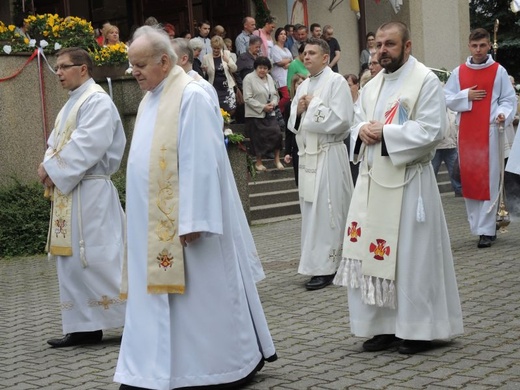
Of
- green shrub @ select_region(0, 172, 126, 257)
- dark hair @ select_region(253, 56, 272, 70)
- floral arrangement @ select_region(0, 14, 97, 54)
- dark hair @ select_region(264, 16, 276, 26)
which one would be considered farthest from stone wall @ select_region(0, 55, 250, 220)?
dark hair @ select_region(264, 16, 276, 26)

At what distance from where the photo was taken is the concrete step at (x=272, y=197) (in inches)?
616

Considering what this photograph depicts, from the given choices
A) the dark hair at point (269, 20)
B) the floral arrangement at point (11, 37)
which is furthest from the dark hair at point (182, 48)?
the dark hair at point (269, 20)

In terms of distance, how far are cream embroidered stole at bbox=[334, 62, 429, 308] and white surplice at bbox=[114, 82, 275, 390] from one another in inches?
39.9

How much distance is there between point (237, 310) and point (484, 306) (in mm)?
2789

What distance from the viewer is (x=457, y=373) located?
602 centimetres

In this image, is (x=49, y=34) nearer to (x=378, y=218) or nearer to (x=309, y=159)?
(x=309, y=159)

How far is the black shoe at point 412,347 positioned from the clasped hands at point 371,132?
50.8 inches

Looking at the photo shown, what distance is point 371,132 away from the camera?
22.5 ft

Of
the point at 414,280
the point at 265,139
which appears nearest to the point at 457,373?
the point at 414,280

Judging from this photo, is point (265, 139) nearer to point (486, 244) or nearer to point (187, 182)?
point (486, 244)

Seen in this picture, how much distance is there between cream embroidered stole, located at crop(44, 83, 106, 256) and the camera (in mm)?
7711

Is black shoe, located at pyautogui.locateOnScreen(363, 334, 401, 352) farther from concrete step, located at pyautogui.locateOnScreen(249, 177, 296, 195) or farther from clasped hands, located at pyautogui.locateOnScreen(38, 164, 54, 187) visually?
concrete step, located at pyautogui.locateOnScreen(249, 177, 296, 195)

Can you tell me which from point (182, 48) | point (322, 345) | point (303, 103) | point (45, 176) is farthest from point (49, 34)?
point (322, 345)

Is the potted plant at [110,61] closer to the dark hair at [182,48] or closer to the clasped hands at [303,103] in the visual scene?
the clasped hands at [303,103]
